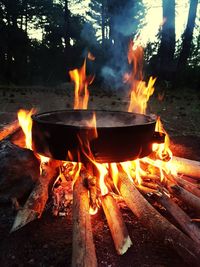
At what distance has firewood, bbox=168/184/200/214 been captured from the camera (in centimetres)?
271

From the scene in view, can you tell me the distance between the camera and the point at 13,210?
2850 millimetres

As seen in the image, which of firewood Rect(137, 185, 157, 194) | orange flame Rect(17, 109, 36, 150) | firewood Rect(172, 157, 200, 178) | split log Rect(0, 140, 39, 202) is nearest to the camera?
firewood Rect(137, 185, 157, 194)

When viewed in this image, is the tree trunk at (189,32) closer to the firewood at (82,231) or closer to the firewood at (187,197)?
the firewood at (187,197)

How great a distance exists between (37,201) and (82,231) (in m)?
0.61

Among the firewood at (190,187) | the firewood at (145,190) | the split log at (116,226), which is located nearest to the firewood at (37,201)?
the split log at (116,226)

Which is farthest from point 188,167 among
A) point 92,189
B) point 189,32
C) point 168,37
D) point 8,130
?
point 189,32

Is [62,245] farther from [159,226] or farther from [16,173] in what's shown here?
[16,173]

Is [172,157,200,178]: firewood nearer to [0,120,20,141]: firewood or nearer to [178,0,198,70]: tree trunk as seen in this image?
[0,120,20,141]: firewood

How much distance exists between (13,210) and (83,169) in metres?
0.82

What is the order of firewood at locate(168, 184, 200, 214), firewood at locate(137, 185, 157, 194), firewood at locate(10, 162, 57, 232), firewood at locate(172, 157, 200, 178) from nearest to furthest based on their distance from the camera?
firewood at locate(10, 162, 57, 232)
firewood at locate(168, 184, 200, 214)
firewood at locate(137, 185, 157, 194)
firewood at locate(172, 157, 200, 178)

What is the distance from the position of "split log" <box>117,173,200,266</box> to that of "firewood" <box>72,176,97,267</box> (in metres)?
0.41

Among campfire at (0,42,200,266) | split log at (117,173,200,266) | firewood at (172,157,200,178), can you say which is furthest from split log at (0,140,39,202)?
firewood at (172,157,200,178)

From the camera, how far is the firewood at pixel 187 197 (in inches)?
107

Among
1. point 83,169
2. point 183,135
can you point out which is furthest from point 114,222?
point 183,135
